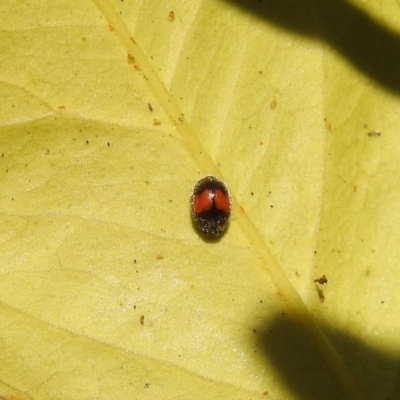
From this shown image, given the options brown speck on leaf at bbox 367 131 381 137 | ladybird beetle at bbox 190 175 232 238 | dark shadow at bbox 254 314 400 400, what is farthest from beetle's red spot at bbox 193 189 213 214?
brown speck on leaf at bbox 367 131 381 137

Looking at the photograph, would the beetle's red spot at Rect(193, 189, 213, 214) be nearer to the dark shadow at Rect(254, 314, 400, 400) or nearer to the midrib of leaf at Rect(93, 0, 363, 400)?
the midrib of leaf at Rect(93, 0, 363, 400)

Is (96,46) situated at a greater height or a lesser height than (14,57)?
greater

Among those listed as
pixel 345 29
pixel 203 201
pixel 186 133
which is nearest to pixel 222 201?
pixel 203 201

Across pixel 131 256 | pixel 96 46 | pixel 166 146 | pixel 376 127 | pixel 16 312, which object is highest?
pixel 376 127

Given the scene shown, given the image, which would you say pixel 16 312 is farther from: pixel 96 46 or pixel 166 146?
pixel 96 46

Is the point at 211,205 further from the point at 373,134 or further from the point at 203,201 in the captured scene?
the point at 373,134

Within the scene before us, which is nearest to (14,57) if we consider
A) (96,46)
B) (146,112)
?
(96,46)
